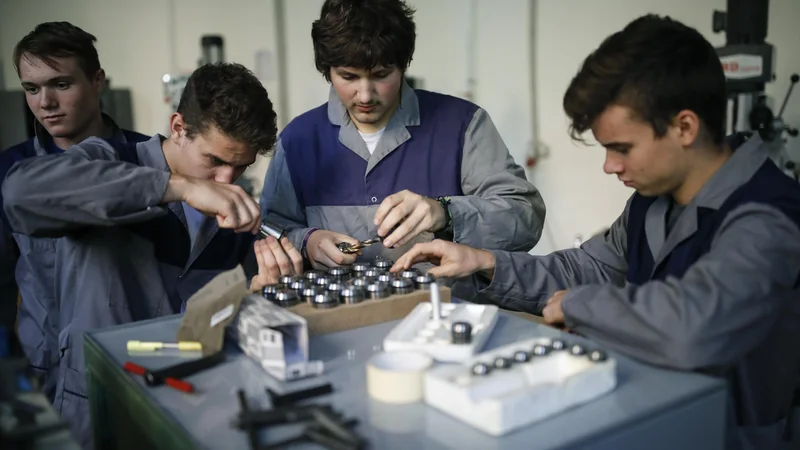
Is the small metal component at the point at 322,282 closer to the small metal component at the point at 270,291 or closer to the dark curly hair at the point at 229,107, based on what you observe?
the small metal component at the point at 270,291

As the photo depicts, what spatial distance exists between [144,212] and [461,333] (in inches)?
23.6

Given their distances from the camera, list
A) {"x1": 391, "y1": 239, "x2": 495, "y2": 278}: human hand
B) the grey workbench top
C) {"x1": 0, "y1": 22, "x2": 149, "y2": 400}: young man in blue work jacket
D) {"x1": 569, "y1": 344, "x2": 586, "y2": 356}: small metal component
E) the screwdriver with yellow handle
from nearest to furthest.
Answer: the grey workbench top < {"x1": 569, "y1": 344, "x2": 586, "y2": 356}: small metal component < the screwdriver with yellow handle < {"x1": 391, "y1": 239, "x2": 495, "y2": 278}: human hand < {"x1": 0, "y1": 22, "x2": 149, "y2": 400}: young man in blue work jacket

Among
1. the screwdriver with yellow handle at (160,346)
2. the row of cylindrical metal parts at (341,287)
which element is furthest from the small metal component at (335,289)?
the screwdriver with yellow handle at (160,346)

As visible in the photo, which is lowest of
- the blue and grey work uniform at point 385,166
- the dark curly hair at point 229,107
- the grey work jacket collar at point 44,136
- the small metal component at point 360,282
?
the small metal component at point 360,282

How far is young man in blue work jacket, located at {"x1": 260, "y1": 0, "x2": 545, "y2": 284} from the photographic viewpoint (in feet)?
4.73

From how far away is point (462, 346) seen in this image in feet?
2.65

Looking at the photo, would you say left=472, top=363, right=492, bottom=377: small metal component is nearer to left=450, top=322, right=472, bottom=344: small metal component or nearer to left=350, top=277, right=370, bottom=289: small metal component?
left=450, top=322, right=472, bottom=344: small metal component

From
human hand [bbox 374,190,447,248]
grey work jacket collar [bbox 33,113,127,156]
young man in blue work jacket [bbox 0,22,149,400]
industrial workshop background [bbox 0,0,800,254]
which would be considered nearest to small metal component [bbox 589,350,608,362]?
human hand [bbox 374,190,447,248]

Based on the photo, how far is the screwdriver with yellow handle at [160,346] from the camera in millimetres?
880

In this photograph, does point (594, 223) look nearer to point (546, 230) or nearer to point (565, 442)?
point (546, 230)

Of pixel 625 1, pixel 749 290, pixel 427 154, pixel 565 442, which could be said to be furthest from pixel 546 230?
pixel 565 442

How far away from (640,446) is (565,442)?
104 mm

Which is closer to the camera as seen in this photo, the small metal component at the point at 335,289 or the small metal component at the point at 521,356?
the small metal component at the point at 521,356

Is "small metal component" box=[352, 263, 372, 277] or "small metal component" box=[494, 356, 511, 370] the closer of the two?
"small metal component" box=[494, 356, 511, 370]
